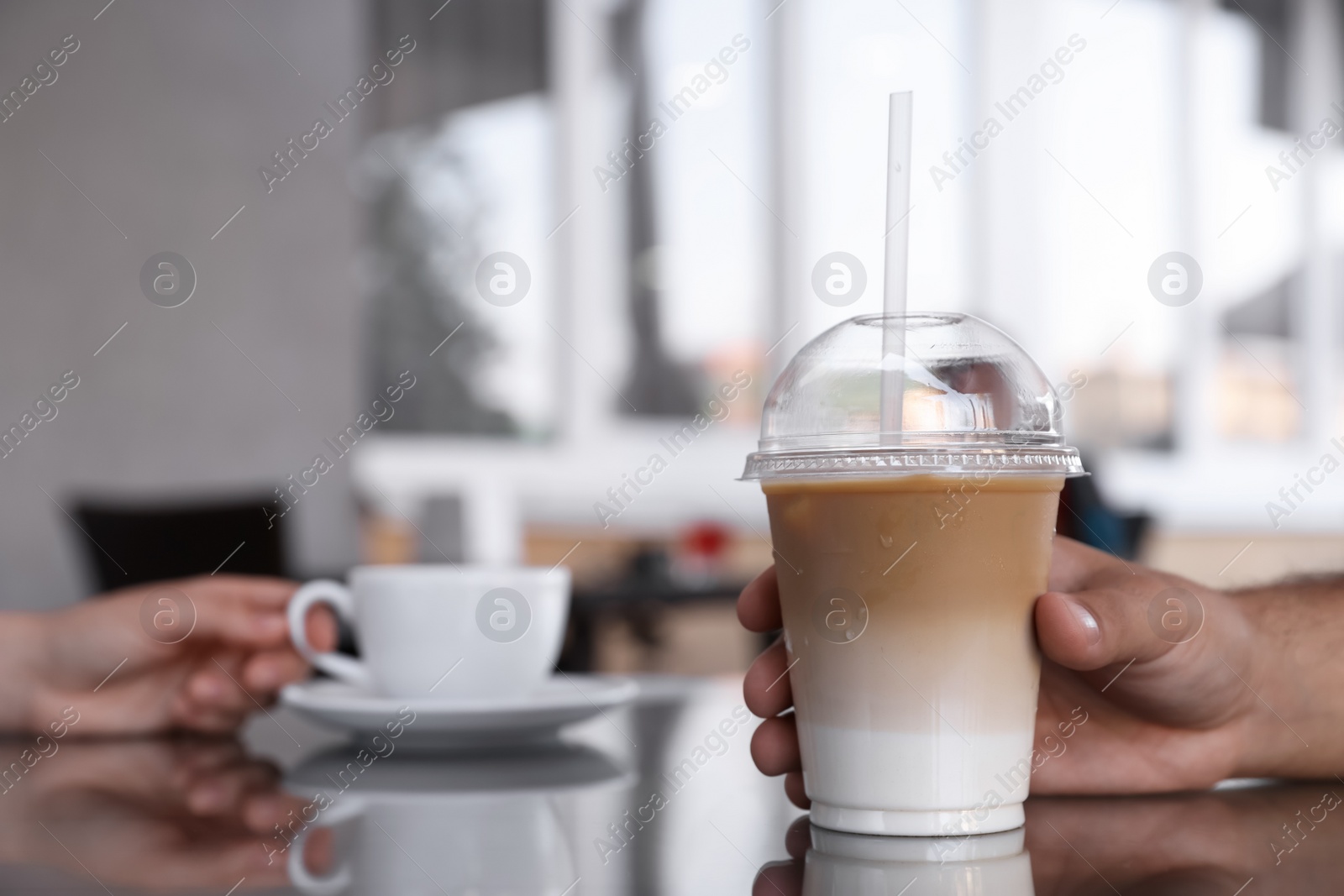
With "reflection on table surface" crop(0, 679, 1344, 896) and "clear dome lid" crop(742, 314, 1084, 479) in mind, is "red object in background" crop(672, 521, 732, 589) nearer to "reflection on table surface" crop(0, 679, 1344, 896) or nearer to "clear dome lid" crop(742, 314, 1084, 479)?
"reflection on table surface" crop(0, 679, 1344, 896)

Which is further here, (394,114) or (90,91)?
(394,114)

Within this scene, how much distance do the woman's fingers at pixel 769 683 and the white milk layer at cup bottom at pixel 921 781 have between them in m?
0.08

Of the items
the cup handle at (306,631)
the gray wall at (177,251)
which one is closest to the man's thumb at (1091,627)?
the cup handle at (306,631)

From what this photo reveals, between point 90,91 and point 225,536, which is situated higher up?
point 90,91

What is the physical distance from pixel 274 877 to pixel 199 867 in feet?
0.16

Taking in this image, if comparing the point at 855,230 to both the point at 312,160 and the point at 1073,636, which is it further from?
the point at 1073,636

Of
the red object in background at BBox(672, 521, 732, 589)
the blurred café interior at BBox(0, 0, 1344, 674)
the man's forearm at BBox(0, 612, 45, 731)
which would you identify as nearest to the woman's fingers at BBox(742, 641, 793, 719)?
the man's forearm at BBox(0, 612, 45, 731)

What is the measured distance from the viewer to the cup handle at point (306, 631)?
1.03 meters

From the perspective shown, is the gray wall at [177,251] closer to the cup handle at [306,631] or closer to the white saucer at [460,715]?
the cup handle at [306,631]

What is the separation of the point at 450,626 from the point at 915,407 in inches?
18.7

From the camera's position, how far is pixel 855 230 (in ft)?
15.2

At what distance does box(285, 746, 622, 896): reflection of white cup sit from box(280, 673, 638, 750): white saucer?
0.07ft

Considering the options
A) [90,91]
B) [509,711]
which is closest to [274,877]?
[509,711]

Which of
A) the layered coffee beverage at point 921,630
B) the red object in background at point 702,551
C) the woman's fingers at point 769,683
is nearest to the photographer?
the layered coffee beverage at point 921,630
